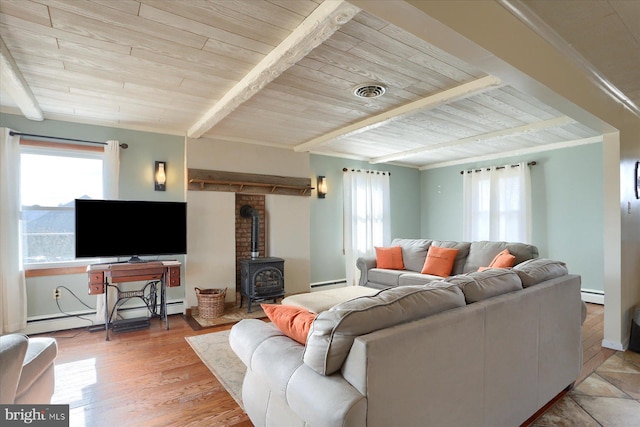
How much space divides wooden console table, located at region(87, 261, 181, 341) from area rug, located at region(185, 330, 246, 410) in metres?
0.70

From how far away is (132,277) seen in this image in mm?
3670

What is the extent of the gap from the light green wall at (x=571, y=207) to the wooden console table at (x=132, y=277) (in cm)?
542

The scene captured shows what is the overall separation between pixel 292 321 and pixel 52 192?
3.64 meters

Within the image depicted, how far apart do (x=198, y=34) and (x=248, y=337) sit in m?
1.83

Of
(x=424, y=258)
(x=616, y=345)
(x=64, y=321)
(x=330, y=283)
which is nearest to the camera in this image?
(x=616, y=345)

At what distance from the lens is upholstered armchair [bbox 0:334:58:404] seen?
1.26m

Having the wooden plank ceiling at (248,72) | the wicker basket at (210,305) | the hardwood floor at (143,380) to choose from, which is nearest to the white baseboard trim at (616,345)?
the hardwood floor at (143,380)

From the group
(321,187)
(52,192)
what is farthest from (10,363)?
(321,187)

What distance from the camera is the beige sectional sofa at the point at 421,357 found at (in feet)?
3.99

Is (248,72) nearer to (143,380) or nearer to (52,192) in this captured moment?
(143,380)

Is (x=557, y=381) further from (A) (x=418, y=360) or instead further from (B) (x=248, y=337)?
(B) (x=248, y=337)

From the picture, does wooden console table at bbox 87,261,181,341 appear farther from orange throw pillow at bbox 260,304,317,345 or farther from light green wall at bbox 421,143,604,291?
light green wall at bbox 421,143,604,291

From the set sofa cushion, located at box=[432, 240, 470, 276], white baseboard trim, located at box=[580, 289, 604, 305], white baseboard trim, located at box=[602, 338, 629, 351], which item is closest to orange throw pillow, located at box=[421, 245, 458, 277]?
sofa cushion, located at box=[432, 240, 470, 276]

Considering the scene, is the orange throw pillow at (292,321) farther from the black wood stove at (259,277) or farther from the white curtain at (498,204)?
the white curtain at (498,204)
